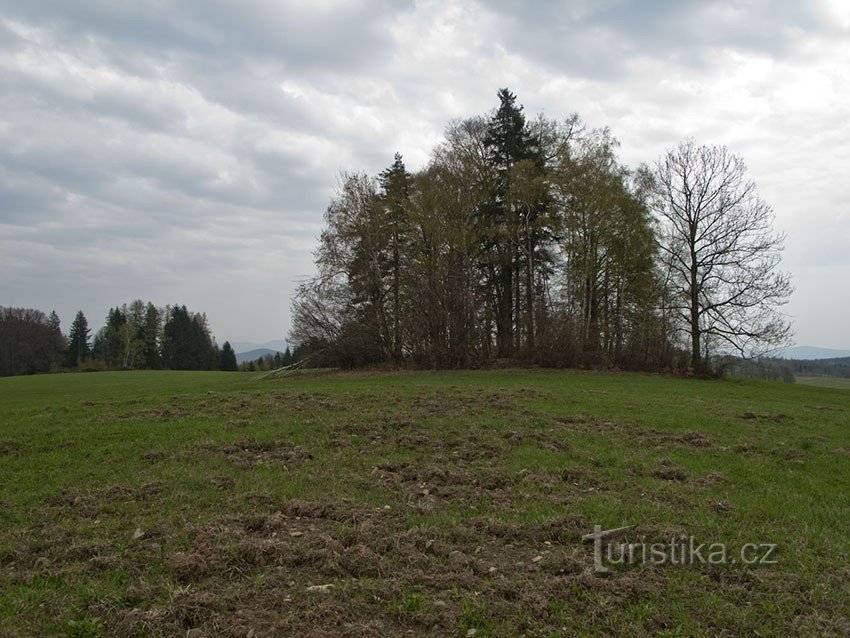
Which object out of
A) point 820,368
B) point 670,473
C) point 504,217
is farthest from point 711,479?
point 820,368

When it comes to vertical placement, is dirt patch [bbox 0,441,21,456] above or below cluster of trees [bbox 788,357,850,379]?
above

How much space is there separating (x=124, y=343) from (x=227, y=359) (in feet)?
44.8

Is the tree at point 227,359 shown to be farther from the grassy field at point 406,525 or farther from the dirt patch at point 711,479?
the dirt patch at point 711,479

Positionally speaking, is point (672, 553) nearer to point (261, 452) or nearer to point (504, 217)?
point (261, 452)

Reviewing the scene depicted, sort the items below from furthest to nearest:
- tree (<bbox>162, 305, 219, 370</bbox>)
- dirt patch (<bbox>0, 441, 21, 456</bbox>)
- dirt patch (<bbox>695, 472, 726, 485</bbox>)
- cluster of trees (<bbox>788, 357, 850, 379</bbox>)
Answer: tree (<bbox>162, 305, 219, 370</bbox>), cluster of trees (<bbox>788, 357, 850, 379</bbox>), dirt patch (<bbox>0, 441, 21, 456</bbox>), dirt patch (<bbox>695, 472, 726, 485</bbox>)

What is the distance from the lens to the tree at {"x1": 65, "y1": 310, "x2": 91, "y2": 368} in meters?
73.4

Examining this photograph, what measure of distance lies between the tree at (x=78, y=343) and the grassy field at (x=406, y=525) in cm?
7619

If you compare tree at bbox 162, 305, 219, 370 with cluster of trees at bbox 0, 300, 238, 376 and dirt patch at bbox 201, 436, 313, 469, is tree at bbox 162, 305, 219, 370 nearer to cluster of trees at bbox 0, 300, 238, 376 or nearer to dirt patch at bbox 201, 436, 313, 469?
cluster of trees at bbox 0, 300, 238, 376

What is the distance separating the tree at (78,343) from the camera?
73.4 meters

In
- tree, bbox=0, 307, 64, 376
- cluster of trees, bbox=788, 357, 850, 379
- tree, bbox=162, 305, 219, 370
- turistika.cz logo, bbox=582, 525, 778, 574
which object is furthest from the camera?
tree, bbox=162, 305, 219, 370

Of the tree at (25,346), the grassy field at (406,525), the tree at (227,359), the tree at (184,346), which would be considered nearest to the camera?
the grassy field at (406,525)

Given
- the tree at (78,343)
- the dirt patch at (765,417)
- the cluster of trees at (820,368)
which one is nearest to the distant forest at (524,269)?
the dirt patch at (765,417)

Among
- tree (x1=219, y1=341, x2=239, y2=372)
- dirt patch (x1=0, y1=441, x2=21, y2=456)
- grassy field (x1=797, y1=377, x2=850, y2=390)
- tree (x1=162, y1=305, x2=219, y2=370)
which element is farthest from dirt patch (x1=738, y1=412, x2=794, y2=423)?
tree (x1=219, y1=341, x2=239, y2=372)

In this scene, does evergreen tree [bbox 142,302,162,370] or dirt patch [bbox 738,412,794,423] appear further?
evergreen tree [bbox 142,302,162,370]
